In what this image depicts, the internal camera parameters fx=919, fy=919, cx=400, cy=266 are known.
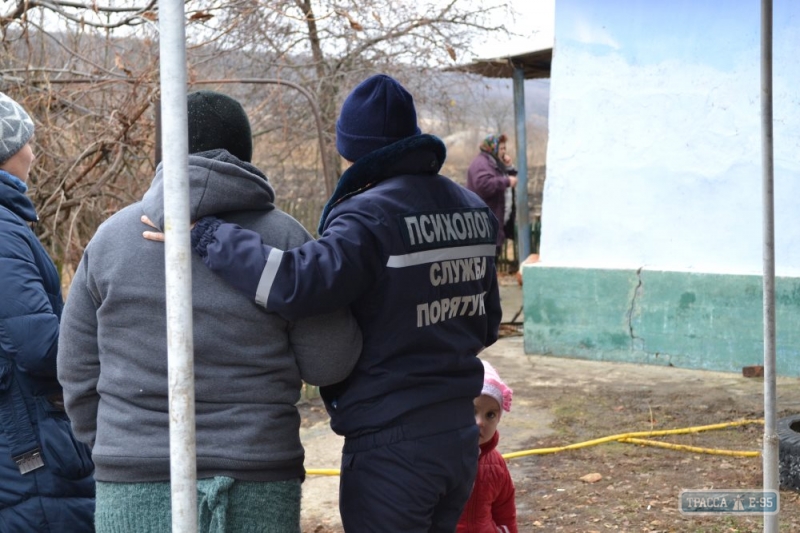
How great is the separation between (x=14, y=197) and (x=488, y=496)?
169 cm

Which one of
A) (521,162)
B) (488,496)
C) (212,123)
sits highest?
(521,162)

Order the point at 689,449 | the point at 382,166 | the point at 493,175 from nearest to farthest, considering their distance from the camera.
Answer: the point at 382,166 → the point at 689,449 → the point at 493,175

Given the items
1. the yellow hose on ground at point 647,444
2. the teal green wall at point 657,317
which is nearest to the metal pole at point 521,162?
the teal green wall at point 657,317

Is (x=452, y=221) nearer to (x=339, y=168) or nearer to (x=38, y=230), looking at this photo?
(x=38, y=230)

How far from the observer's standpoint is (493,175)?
10.3 meters

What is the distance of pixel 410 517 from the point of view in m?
2.20

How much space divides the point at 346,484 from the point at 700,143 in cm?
505

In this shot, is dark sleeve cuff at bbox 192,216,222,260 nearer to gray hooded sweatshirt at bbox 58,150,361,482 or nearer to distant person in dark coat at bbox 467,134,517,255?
gray hooded sweatshirt at bbox 58,150,361,482

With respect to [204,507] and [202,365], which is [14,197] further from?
[204,507]

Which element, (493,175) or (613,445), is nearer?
(613,445)

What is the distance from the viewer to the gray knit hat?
8.83 ft

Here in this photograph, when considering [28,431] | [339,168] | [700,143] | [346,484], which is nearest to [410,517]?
[346,484]

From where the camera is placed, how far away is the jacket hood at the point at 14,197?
2637 millimetres

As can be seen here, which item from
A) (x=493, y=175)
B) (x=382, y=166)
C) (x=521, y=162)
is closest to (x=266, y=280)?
(x=382, y=166)
